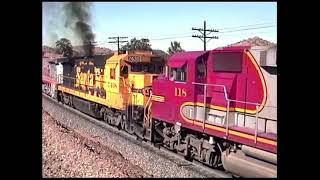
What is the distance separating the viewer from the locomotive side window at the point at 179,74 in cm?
1011

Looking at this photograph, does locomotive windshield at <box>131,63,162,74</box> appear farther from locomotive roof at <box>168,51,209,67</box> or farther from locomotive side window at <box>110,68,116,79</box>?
locomotive roof at <box>168,51,209,67</box>

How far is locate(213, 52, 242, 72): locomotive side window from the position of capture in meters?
8.63

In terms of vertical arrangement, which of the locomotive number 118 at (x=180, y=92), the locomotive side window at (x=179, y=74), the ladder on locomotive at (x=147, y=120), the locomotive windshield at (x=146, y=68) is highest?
the locomotive windshield at (x=146, y=68)

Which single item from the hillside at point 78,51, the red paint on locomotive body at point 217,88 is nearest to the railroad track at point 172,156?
the red paint on locomotive body at point 217,88

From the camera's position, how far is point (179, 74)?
33.8 feet

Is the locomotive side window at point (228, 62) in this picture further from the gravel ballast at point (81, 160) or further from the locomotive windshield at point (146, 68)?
the locomotive windshield at point (146, 68)

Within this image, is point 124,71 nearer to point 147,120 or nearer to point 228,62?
point 147,120

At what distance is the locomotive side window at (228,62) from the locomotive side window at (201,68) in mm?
404

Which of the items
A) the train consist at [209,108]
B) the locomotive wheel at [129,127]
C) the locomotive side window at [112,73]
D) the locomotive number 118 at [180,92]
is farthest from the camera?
the locomotive side window at [112,73]

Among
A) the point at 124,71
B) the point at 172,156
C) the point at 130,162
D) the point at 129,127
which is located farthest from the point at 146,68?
the point at 130,162

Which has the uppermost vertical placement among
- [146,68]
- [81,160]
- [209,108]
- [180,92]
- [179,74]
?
[146,68]

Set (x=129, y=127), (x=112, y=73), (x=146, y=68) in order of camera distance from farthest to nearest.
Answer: (x=112, y=73), (x=146, y=68), (x=129, y=127)

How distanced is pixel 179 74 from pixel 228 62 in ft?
5.76
